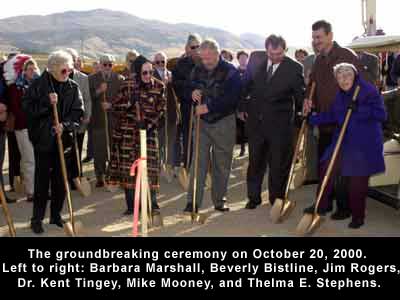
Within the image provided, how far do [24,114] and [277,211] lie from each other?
3.48 metres

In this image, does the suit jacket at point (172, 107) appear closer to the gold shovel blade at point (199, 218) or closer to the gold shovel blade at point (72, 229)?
the gold shovel blade at point (199, 218)

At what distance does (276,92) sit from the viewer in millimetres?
6070

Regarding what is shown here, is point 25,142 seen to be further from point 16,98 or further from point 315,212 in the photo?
point 315,212

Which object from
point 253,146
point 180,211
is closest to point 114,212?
point 180,211

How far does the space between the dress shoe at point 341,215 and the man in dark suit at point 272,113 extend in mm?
692

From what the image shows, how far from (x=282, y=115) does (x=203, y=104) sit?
3.09ft

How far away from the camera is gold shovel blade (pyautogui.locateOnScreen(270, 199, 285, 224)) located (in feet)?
19.5

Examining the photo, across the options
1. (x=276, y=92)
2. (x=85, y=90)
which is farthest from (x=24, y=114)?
(x=276, y=92)

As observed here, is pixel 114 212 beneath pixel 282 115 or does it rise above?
beneath

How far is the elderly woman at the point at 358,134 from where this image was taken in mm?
5355

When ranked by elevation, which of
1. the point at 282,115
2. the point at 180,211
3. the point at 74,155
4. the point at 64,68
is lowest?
the point at 180,211

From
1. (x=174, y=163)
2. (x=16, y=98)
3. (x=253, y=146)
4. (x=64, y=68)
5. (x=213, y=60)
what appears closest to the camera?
(x=64, y=68)

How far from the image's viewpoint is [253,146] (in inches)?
254

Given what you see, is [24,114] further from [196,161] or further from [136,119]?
[196,161]
